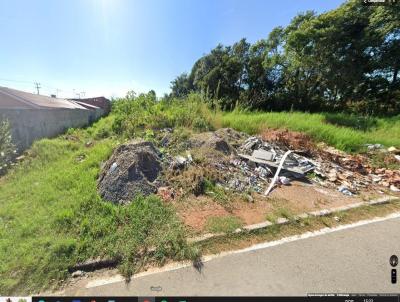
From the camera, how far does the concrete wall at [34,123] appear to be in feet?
25.9

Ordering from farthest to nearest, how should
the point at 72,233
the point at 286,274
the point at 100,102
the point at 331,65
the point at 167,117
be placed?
1. the point at 100,102
2. the point at 331,65
3. the point at 167,117
4. the point at 72,233
5. the point at 286,274

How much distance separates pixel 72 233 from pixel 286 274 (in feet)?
10.2

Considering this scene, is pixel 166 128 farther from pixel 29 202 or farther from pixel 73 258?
pixel 73 258

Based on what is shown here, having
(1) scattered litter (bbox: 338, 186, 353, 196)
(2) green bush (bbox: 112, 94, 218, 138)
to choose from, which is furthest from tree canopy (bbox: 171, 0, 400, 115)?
(1) scattered litter (bbox: 338, 186, 353, 196)

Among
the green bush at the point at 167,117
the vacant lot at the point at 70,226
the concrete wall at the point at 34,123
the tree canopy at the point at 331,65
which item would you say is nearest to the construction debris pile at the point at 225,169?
the vacant lot at the point at 70,226

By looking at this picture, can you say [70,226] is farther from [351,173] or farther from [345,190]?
[351,173]

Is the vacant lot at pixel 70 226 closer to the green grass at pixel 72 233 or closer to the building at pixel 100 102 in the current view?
the green grass at pixel 72 233

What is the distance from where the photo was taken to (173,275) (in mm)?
2393

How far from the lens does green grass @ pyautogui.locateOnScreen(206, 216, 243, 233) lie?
306cm

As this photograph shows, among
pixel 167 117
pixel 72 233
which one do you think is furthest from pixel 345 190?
pixel 167 117

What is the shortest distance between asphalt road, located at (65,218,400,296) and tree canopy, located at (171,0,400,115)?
7576mm

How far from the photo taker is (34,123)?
352 inches

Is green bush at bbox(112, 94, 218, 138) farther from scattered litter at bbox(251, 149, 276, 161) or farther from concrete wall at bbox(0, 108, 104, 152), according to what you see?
concrete wall at bbox(0, 108, 104, 152)

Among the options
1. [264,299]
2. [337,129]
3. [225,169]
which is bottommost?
[264,299]
